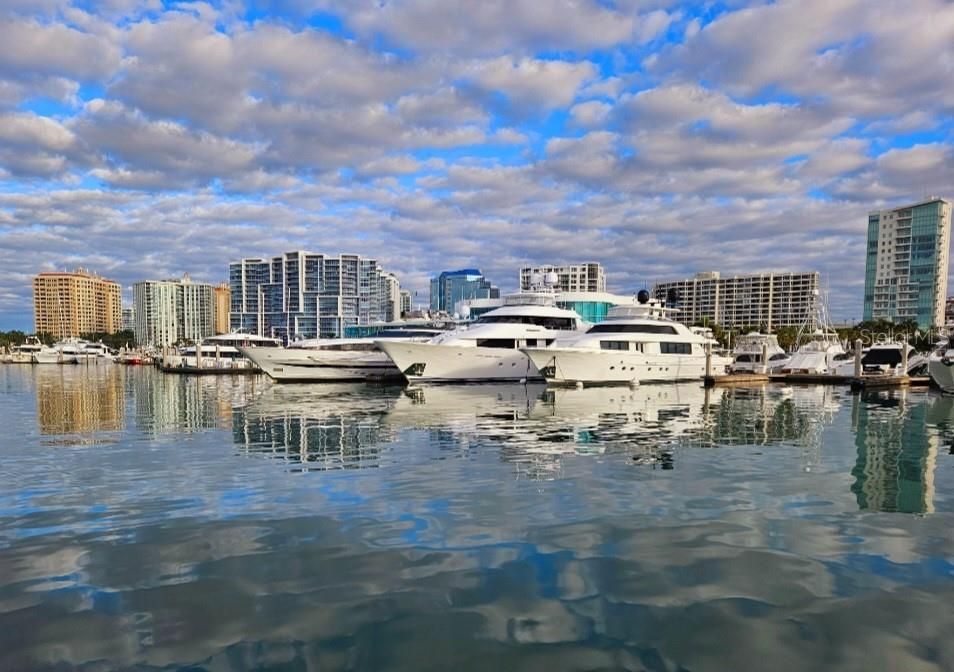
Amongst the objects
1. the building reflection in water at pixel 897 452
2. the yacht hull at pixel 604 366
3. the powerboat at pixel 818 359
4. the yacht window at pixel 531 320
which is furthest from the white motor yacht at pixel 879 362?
the yacht window at pixel 531 320

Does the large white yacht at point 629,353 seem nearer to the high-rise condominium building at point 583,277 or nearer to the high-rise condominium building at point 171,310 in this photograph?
the high-rise condominium building at point 583,277

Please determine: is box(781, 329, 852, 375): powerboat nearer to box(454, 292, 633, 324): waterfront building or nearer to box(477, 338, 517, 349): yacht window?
box(454, 292, 633, 324): waterfront building

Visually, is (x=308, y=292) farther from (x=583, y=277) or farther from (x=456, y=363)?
(x=456, y=363)

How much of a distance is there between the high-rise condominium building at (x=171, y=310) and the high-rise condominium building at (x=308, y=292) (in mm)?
22342

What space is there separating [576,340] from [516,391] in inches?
272

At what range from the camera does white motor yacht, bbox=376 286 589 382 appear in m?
39.2

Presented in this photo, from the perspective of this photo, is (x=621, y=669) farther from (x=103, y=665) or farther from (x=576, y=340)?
(x=576, y=340)

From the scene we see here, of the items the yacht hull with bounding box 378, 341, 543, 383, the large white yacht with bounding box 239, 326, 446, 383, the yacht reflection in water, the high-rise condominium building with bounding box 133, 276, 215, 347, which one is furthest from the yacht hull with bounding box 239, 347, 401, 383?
the high-rise condominium building with bounding box 133, 276, 215, 347

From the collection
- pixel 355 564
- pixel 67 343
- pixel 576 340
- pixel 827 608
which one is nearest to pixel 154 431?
pixel 355 564

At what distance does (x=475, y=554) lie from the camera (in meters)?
7.76

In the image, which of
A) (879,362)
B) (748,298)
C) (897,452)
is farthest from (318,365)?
(748,298)

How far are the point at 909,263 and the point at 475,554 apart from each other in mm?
149789

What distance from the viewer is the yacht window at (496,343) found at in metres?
40.7

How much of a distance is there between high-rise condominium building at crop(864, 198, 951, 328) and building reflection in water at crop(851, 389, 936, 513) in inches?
4506
